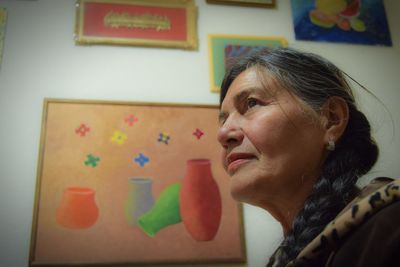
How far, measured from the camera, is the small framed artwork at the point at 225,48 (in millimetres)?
1590

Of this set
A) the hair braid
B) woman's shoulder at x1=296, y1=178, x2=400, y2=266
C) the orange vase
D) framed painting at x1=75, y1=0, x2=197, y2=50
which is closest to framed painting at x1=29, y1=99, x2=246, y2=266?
the orange vase

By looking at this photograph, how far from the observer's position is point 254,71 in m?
0.92

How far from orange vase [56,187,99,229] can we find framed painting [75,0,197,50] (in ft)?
2.12

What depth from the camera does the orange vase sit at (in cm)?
131

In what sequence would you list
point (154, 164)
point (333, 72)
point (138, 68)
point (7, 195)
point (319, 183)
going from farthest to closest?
point (138, 68)
point (154, 164)
point (7, 195)
point (333, 72)
point (319, 183)

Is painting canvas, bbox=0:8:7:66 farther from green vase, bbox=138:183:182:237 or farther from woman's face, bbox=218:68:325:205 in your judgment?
woman's face, bbox=218:68:325:205

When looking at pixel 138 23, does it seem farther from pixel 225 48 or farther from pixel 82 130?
pixel 82 130

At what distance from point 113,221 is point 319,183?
0.83 metres

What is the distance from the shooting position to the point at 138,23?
5.35 ft

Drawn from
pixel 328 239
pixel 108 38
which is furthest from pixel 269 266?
pixel 108 38

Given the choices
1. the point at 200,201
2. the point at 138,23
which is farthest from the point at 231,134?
the point at 138,23

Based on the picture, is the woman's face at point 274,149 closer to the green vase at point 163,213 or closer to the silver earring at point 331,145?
the silver earring at point 331,145

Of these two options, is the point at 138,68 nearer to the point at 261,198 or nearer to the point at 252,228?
the point at 252,228

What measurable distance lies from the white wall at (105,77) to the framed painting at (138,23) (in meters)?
0.04
